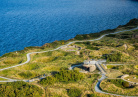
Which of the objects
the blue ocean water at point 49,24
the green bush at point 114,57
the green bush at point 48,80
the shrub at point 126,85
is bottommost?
the shrub at point 126,85

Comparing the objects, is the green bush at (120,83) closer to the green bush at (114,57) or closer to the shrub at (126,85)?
the shrub at (126,85)

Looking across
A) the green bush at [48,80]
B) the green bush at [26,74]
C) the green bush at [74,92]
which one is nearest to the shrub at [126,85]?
the green bush at [74,92]

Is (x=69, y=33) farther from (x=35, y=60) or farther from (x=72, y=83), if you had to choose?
(x=72, y=83)

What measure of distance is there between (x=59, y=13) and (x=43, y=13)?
52.2 ft

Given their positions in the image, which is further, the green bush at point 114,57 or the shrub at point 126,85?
the green bush at point 114,57

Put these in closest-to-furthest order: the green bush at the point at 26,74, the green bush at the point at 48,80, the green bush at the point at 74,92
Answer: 1. the green bush at the point at 74,92
2. the green bush at the point at 48,80
3. the green bush at the point at 26,74

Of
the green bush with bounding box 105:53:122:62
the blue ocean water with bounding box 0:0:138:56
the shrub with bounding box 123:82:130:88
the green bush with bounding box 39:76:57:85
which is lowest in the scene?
the shrub with bounding box 123:82:130:88

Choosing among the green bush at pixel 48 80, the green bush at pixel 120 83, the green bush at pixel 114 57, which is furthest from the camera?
the green bush at pixel 114 57

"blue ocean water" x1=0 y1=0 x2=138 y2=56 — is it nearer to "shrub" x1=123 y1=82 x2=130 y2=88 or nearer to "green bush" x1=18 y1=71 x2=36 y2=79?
"green bush" x1=18 y1=71 x2=36 y2=79

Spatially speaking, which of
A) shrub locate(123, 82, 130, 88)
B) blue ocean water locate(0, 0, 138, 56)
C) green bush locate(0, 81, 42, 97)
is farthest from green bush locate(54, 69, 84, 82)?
blue ocean water locate(0, 0, 138, 56)

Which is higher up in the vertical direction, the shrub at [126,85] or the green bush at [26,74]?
the green bush at [26,74]

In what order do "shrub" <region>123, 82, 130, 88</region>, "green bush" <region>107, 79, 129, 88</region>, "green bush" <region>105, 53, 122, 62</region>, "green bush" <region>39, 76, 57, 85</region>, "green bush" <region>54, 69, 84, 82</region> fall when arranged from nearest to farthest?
1. "shrub" <region>123, 82, 130, 88</region>
2. "green bush" <region>107, 79, 129, 88</region>
3. "green bush" <region>39, 76, 57, 85</region>
4. "green bush" <region>54, 69, 84, 82</region>
5. "green bush" <region>105, 53, 122, 62</region>

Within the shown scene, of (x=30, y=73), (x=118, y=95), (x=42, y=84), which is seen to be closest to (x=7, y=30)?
(x=30, y=73)

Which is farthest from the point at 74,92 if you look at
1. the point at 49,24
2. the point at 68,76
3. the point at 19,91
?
the point at 49,24
